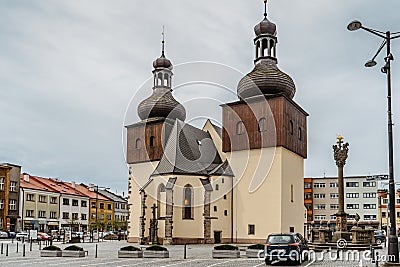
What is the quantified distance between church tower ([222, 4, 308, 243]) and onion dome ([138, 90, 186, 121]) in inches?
270

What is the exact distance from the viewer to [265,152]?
4725cm

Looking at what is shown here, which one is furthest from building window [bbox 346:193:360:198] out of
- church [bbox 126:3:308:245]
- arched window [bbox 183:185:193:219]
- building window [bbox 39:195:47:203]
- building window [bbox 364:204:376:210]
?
arched window [bbox 183:185:193:219]

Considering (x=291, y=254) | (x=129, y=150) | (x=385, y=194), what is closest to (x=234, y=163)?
(x=129, y=150)

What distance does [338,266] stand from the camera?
2170cm

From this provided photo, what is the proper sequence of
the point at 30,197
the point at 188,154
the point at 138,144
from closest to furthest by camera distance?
the point at 188,154, the point at 138,144, the point at 30,197

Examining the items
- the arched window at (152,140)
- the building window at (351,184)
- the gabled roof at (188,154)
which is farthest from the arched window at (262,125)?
the building window at (351,184)

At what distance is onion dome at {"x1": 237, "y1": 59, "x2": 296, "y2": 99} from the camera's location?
48.9 meters

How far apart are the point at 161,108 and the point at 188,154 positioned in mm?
7618

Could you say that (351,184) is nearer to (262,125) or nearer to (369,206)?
(369,206)

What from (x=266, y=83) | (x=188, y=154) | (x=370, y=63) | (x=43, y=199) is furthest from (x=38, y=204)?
(x=370, y=63)

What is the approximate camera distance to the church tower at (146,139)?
53.2m

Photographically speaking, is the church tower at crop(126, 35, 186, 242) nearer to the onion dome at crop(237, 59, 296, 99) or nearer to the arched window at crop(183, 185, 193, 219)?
the arched window at crop(183, 185, 193, 219)

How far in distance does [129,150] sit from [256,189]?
50.8 feet

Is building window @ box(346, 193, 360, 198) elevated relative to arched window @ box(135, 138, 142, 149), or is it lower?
lower
